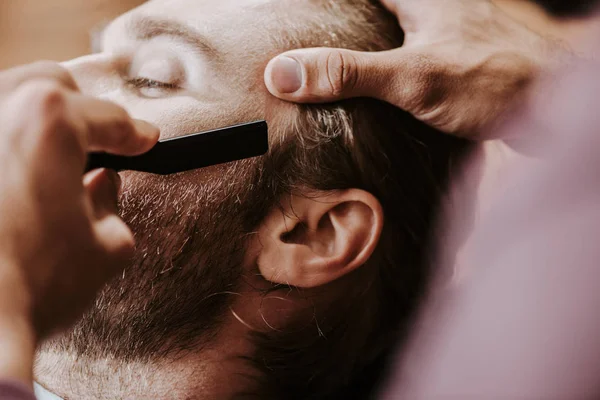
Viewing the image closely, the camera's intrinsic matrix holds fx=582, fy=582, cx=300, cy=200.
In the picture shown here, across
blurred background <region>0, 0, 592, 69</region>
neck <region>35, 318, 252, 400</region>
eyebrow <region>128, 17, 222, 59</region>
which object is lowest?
neck <region>35, 318, 252, 400</region>

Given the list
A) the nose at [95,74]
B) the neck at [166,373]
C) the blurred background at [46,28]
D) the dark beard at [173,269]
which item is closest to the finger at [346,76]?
the dark beard at [173,269]

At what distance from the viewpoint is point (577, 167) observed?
2.76 feet

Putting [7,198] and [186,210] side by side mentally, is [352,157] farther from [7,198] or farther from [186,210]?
[7,198]

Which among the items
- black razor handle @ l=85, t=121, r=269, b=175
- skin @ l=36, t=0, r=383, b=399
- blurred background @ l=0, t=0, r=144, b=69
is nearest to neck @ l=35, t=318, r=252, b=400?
skin @ l=36, t=0, r=383, b=399

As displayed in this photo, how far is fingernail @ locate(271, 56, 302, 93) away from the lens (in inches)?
28.0

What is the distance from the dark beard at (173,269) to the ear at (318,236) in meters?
0.04

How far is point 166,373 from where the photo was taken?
80 cm

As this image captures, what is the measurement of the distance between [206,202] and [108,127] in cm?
24

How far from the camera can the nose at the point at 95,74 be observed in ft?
2.53

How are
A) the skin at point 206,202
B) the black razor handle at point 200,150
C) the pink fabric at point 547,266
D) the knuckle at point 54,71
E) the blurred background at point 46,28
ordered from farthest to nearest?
1. the blurred background at point 46,28
2. the pink fabric at point 547,266
3. the skin at point 206,202
4. the black razor handle at point 200,150
5. the knuckle at point 54,71

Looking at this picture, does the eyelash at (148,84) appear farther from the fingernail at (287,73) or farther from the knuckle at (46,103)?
the knuckle at (46,103)

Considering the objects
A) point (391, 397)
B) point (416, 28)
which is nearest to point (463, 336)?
point (391, 397)

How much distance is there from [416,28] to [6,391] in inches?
25.8

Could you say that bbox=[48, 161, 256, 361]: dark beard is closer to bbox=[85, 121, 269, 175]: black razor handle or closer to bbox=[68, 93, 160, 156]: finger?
bbox=[85, 121, 269, 175]: black razor handle
